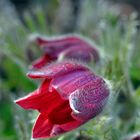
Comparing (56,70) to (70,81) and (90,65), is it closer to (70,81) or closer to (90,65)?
(70,81)

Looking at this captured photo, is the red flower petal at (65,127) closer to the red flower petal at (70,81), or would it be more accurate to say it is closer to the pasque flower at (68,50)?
the red flower petal at (70,81)

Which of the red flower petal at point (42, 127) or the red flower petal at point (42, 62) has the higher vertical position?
the red flower petal at point (42, 127)

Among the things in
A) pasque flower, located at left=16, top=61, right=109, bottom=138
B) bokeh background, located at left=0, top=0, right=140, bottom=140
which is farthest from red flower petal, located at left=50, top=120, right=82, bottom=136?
bokeh background, located at left=0, top=0, right=140, bottom=140

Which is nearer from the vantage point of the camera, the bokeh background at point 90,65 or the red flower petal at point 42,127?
the red flower petal at point 42,127

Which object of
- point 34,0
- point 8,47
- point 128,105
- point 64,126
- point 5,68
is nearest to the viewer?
point 64,126

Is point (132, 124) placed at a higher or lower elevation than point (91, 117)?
lower

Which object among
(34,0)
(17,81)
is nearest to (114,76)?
(17,81)

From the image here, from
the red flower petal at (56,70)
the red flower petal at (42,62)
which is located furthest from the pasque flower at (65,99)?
the red flower petal at (42,62)

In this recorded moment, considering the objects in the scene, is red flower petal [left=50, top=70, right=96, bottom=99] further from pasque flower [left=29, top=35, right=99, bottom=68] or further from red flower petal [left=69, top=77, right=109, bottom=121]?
pasque flower [left=29, top=35, right=99, bottom=68]

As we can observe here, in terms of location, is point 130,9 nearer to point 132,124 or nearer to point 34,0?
point 34,0
